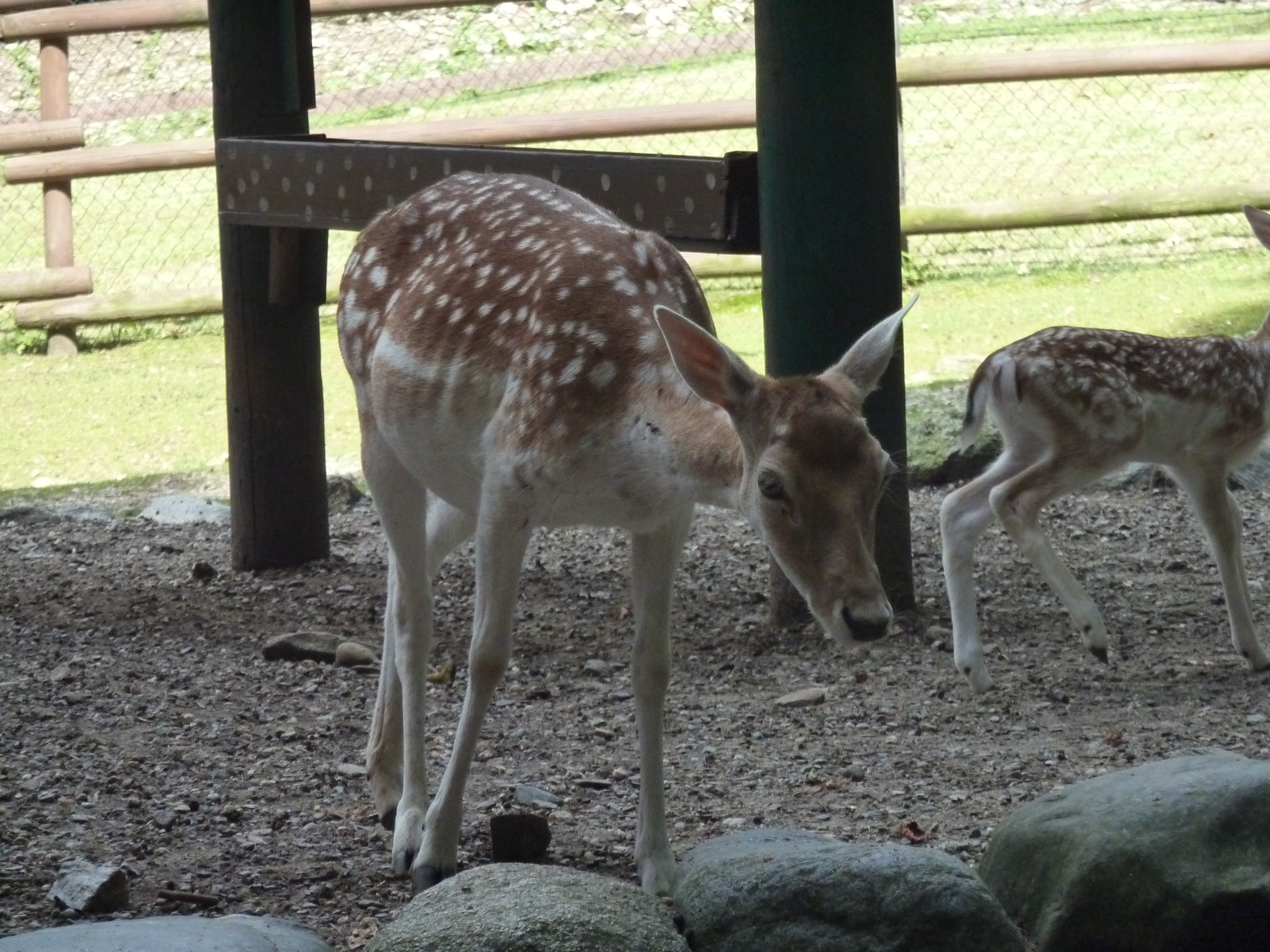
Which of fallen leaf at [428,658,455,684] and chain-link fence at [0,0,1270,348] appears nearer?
fallen leaf at [428,658,455,684]

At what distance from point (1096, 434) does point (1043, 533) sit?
384 mm

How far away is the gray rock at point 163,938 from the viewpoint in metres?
3.27

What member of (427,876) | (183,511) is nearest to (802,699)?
(427,876)

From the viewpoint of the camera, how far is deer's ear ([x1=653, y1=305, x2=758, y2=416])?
11.9 ft

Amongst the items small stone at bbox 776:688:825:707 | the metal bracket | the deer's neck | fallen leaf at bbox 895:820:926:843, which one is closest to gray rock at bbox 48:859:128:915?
the deer's neck

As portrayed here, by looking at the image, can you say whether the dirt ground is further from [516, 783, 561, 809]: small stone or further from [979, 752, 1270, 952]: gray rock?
[979, 752, 1270, 952]: gray rock

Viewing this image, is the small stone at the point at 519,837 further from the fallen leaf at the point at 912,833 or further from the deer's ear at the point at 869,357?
the deer's ear at the point at 869,357

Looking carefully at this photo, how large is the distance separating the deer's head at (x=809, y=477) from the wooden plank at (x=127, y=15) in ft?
30.9

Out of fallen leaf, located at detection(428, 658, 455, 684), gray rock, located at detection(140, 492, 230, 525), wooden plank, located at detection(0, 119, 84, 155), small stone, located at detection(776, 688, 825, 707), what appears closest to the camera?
small stone, located at detection(776, 688, 825, 707)

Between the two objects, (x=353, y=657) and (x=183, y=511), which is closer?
(x=353, y=657)

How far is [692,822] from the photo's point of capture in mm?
4633

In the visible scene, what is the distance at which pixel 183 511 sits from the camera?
8734 millimetres

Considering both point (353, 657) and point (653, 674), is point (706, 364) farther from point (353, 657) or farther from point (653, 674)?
point (353, 657)

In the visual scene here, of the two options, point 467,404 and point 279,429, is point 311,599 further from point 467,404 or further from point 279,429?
point 467,404
